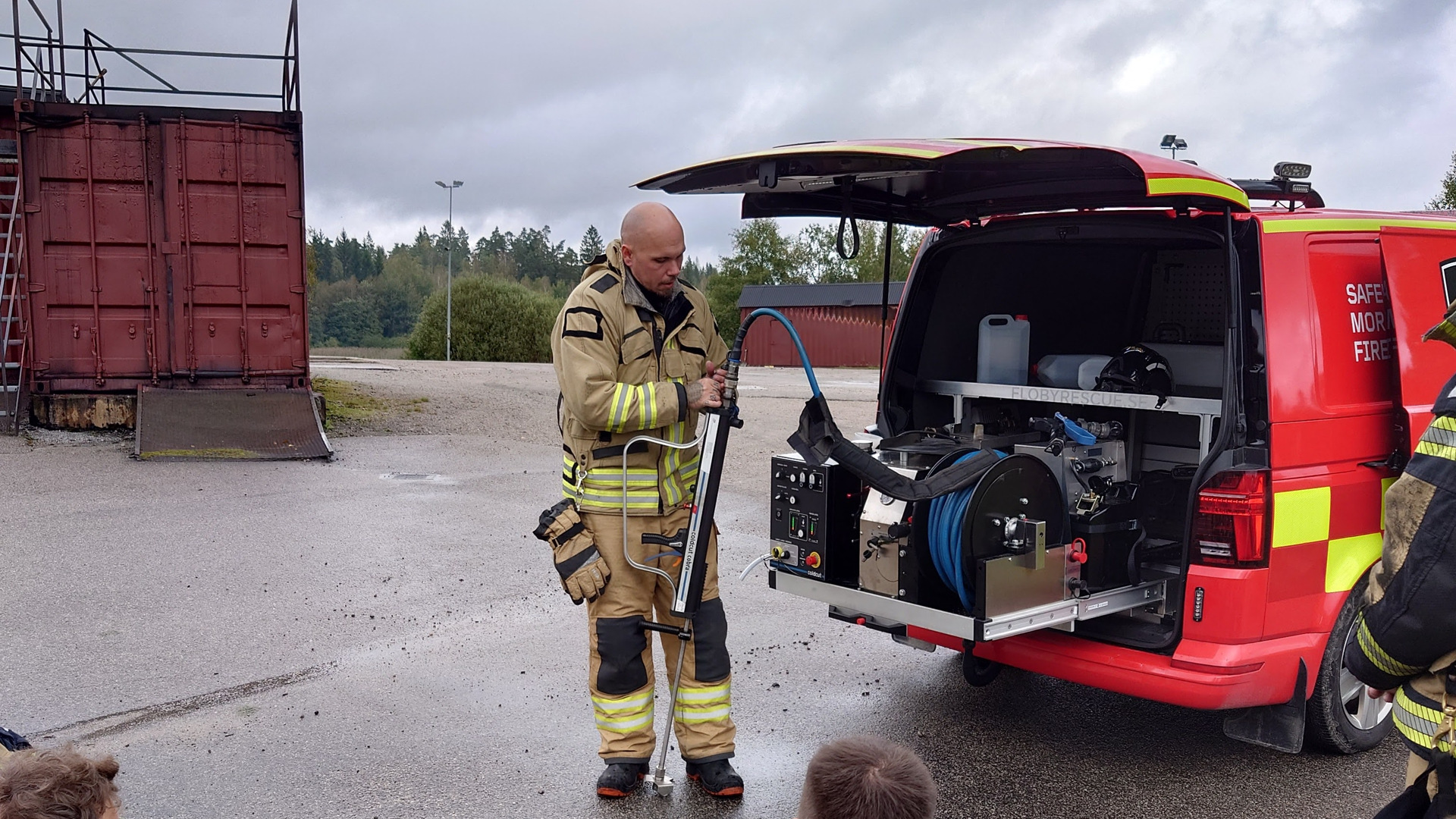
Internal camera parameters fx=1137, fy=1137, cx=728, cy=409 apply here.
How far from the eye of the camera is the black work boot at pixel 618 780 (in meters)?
3.81

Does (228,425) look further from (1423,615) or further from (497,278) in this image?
(497,278)

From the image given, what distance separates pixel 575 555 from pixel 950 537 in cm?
122

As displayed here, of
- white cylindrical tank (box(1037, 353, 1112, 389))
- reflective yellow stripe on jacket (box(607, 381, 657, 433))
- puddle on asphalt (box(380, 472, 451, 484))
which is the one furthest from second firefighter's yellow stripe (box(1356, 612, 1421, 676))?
puddle on asphalt (box(380, 472, 451, 484))

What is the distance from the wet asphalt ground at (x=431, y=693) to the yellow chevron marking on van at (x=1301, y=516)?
2.90 ft

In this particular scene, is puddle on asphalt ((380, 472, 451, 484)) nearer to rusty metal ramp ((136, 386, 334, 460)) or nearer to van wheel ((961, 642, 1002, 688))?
rusty metal ramp ((136, 386, 334, 460))

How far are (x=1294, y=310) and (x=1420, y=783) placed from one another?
2120 millimetres

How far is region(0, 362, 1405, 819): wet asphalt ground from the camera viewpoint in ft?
12.7

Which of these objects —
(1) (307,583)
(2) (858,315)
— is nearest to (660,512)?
(1) (307,583)

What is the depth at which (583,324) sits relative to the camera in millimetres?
3725

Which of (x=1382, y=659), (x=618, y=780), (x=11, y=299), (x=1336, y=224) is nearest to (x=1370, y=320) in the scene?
(x=1336, y=224)

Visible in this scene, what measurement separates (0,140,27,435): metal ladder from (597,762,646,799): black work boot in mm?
10292

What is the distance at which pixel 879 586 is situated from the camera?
3.83 meters

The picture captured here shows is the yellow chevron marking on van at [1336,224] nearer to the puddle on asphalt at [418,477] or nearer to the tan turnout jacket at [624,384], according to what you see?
the tan turnout jacket at [624,384]

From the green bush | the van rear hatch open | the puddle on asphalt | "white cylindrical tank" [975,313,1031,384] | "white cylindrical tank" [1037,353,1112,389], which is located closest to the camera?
the van rear hatch open
